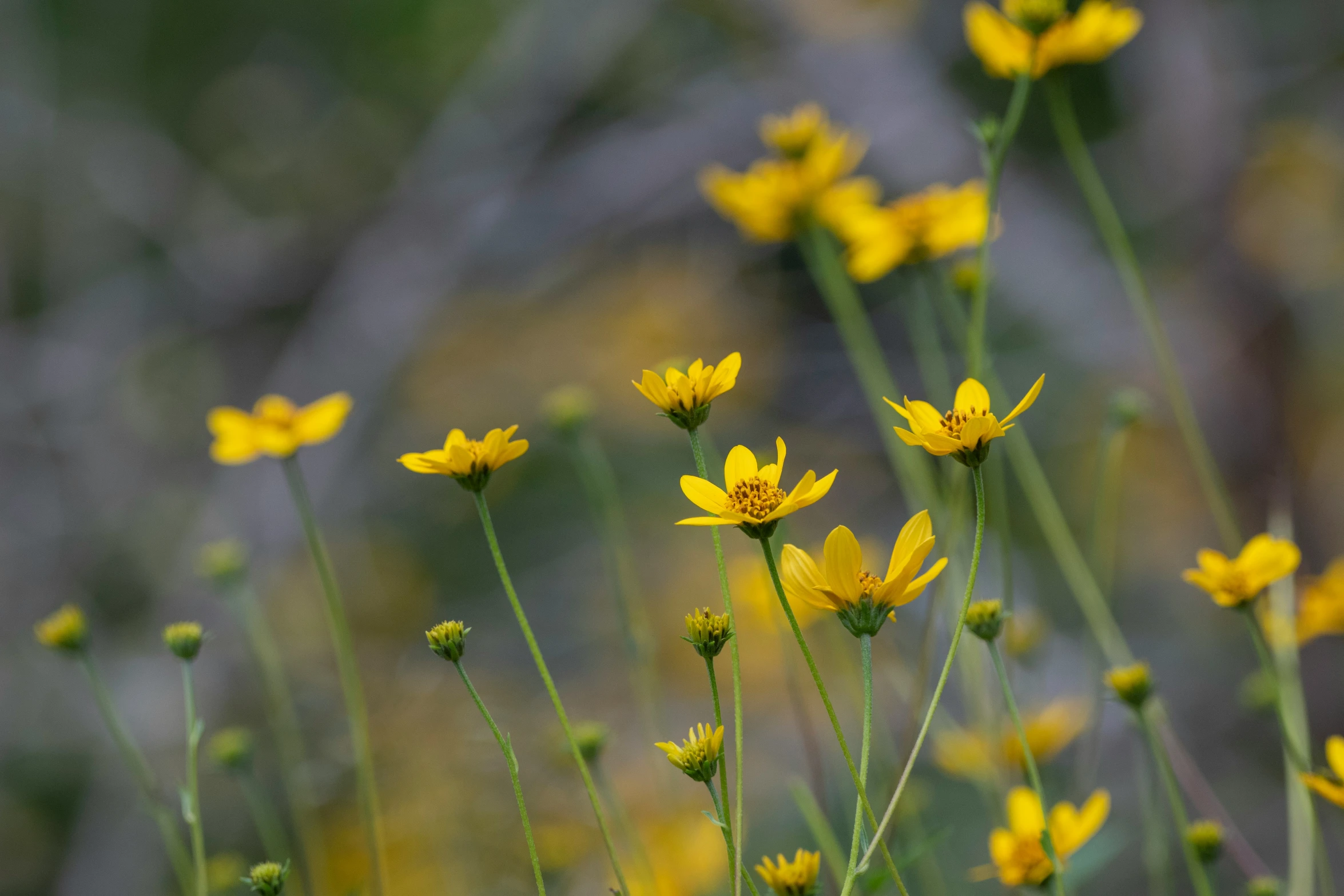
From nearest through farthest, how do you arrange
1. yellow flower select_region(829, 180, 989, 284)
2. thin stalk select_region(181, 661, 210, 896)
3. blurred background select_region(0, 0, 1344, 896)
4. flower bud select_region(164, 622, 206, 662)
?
1. thin stalk select_region(181, 661, 210, 896)
2. flower bud select_region(164, 622, 206, 662)
3. yellow flower select_region(829, 180, 989, 284)
4. blurred background select_region(0, 0, 1344, 896)


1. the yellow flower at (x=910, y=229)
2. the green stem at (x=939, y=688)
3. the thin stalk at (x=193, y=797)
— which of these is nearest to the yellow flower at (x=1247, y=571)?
the green stem at (x=939, y=688)

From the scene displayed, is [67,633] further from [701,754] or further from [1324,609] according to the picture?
[1324,609]

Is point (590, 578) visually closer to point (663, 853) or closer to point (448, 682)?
point (448, 682)

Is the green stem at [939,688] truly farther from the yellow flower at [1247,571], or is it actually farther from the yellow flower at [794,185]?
the yellow flower at [794,185]

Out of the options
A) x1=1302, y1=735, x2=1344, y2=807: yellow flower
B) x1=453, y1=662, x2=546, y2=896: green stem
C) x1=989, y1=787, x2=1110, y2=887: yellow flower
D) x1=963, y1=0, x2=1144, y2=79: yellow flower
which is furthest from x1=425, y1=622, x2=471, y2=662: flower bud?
x1=963, y1=0, x2=1144, y2=79: yellow flower

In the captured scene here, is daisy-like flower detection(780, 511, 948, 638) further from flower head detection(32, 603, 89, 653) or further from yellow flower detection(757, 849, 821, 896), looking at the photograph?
flower head detection(32, 603, 89, 653)

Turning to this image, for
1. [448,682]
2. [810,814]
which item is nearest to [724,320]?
[448,682]

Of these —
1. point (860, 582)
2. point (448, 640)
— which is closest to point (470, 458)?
point (448, 640)
